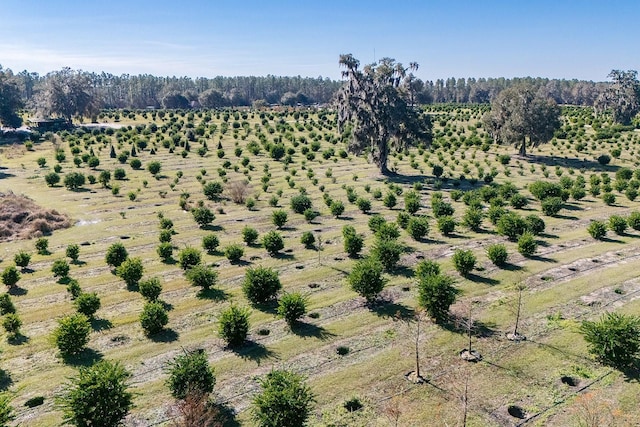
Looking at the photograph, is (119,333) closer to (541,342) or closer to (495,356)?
(495,356)

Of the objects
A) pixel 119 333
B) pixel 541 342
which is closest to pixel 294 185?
pixel 119 333

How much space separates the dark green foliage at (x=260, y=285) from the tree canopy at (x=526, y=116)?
61.7 metres

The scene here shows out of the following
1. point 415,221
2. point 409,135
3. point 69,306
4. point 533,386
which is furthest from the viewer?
point 409,135

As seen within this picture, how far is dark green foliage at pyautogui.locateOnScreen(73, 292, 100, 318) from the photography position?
970 inches

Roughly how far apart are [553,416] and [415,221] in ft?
72.8

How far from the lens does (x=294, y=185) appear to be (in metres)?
59.9

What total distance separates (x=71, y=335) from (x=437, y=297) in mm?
17882

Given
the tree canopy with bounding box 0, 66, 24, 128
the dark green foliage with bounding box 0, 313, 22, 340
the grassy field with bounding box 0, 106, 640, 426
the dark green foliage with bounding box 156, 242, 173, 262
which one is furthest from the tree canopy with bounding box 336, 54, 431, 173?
the tree canopy with bounding box 0, 66, 24, 128

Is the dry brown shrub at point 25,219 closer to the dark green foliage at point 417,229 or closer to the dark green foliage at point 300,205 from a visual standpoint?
the dark green foliage at point 300,205

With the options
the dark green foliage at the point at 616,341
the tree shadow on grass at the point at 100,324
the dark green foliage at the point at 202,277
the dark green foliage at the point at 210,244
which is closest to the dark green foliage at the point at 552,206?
the dark green foliage at the point at 616,341

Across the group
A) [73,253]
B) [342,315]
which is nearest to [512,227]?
[342,315]

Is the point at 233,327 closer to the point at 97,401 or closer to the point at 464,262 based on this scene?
the point at 97,401

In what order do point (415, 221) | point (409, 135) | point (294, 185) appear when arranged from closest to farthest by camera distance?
point (415, 221) < point (294, 185) < point (409, 135)

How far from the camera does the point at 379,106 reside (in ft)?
204
